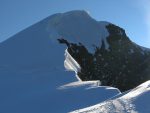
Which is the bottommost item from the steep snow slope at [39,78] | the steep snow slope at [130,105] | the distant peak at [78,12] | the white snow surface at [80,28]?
the steep snow slope at [130,105]

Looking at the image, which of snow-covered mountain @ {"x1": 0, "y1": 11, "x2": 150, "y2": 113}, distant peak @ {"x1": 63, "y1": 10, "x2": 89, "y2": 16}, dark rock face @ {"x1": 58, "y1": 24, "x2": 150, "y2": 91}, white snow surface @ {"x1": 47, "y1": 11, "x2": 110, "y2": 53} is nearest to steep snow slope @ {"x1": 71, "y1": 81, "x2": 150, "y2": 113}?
snow-covered mountain @ {"x1": 0, "y1": 11, "x2": 150, "y2": 113}

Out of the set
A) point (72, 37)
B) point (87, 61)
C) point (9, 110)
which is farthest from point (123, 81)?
point (9, 110)

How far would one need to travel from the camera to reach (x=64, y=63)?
1008 inches

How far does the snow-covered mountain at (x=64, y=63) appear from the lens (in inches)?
727

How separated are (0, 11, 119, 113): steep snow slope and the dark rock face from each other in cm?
219

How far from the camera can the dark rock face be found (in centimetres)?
3369

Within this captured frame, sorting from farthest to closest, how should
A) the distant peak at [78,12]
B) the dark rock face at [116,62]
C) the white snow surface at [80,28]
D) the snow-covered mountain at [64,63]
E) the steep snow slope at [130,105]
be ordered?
the distant peak at [78,12]
the white snow surface at [80,28]
the dark rock face at [116,62]
the snow-covered mountain at [64,63]
the steep snow slope at [130,105]

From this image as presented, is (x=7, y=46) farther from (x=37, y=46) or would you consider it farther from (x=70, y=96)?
(x=70, y=96)

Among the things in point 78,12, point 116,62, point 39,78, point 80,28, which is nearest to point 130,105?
point 39,78

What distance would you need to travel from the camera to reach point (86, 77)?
30.8 m

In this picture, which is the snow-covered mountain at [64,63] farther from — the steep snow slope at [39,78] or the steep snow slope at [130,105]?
the steep snow slope at [130,105]

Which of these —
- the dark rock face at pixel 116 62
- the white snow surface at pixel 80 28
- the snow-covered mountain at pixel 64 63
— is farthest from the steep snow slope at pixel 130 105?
the white snow surface at pixel 80 28

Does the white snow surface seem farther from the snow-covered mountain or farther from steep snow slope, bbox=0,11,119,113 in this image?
steep snow slope, bbox=0,11,119,113

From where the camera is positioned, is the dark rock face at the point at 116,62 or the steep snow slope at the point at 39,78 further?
the dark rock face at the point at 116,62
